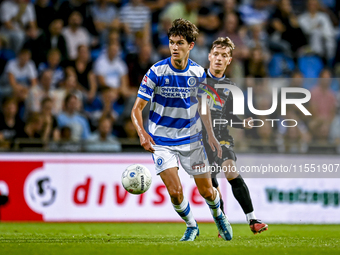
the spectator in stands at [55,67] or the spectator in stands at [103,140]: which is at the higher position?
the spectator in stands at [55,67]

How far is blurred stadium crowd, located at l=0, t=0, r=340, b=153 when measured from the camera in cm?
1138

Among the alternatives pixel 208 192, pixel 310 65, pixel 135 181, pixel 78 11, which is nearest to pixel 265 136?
pixel 310 65

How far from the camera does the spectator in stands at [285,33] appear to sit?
14.1 meters

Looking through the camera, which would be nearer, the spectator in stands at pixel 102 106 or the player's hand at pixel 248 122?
the player's hand at pixel 248 122

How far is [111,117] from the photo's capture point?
11.9 metres

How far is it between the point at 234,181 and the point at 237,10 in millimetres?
8072

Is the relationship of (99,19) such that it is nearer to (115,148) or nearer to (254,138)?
(115,148)

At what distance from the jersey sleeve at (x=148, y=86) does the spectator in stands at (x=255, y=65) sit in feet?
19.7

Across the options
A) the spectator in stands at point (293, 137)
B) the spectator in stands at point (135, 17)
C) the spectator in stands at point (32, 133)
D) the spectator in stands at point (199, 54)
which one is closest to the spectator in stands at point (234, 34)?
the spectator in stands at point (199, 54)

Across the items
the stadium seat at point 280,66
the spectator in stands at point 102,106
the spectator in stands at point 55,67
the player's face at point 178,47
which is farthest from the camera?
the stadium seat at point 280,66

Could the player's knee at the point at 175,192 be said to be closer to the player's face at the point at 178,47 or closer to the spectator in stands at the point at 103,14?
the player's face at the point at 178,47

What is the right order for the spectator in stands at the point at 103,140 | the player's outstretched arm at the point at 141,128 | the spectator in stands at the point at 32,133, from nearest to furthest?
the player's outstretched arm at the point at 141,128 < the spectator in stands at the point at 32,133 < the spectator in stands at the point at 103,140

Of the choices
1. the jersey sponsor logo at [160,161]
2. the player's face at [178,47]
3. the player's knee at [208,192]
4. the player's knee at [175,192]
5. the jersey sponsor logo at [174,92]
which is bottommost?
the player's knee at [208,192]

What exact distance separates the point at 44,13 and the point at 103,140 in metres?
4.46
